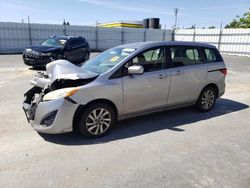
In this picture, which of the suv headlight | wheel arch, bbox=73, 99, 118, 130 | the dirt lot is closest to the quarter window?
the dirt lot

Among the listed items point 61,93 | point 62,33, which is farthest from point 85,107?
point 62,33

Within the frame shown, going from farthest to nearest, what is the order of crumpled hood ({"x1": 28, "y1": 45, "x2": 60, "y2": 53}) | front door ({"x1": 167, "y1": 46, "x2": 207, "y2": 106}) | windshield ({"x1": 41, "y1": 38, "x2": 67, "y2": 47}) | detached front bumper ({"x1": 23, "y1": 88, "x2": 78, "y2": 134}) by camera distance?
windshield ({"x1": 41, "y1": 38, "x2": 67, "y2": 47}) → crumpled hood ({"x1": 28, "y1": 45, "x2": 60, "y2": 53}) → front door ({"x1": 167, "y1": 46, "x2": 207, "y2": 106}) → detached front bumper ({"x1": 23, "y1": 88, "x2": 78, "y2": 134})

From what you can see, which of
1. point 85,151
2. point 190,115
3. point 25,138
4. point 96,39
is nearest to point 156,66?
point 190,115

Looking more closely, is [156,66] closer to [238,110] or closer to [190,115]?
[190,115]

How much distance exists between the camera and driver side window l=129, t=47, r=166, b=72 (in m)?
4.24

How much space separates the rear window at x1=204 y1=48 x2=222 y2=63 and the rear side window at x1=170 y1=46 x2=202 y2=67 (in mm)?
279

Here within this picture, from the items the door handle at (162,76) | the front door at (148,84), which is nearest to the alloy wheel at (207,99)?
the front door at (148,84)

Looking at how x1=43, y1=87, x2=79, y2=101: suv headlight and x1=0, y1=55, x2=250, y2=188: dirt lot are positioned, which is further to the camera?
x1=43, y1=87, x2=79, y2=101: suv headlight

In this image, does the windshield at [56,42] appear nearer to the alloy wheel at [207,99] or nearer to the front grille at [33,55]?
the front grille at [33,55]

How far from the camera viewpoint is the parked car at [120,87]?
3.55 meters

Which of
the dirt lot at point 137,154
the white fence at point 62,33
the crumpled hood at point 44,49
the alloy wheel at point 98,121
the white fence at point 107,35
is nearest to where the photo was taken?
the dirt lot at point 137,154

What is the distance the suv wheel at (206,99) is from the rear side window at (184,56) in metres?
0.73

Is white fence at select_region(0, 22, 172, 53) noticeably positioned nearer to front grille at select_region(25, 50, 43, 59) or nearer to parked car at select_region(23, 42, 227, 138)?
front grille at select_region(25, 50, 43, 59)

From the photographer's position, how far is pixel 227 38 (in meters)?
23.2
